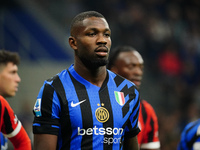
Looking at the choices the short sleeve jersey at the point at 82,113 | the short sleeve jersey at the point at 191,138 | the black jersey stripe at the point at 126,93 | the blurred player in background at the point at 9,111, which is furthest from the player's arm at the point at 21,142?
the short sleeve jersey at the point at 191,138

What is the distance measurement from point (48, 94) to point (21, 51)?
785 cm

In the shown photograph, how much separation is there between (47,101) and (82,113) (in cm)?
26

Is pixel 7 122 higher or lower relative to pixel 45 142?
higher

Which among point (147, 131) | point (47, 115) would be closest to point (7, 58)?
point (47, 115)

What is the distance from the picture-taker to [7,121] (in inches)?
127

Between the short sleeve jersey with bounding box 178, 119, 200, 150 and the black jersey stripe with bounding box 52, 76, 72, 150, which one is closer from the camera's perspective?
the black jersey stripe with bounding box 52, 76, 72, 150

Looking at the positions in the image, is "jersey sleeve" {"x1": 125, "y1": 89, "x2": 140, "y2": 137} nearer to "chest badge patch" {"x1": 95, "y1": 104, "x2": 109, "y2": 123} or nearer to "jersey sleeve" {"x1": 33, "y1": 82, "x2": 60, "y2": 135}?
"chest badge patch" {"x1": 95, "y1": 104, "x2": 109, "y2": 123}

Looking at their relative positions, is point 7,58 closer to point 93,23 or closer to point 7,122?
point 7,122

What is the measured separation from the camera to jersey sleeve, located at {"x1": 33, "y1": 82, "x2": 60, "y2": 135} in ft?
8.29


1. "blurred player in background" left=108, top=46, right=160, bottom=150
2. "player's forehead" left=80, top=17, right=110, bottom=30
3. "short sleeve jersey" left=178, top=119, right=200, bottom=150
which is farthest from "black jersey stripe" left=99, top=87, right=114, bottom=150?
"short sleeve jersey" left=178, top=119, right=200, bottom=150

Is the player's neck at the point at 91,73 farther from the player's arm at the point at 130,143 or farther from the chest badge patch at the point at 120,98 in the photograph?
the player's arm at the point at 130,143

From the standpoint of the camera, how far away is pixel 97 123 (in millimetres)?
2631

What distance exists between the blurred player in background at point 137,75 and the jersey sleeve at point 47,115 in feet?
5.68

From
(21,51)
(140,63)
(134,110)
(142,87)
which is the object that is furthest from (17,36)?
(134,110)
